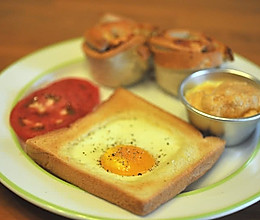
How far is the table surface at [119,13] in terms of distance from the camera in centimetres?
383

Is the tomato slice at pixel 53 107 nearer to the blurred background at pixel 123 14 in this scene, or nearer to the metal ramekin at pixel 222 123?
the metal ramekin at pixel 222 123

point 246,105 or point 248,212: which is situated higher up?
point 246,105

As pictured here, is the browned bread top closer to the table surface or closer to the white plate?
the white plate

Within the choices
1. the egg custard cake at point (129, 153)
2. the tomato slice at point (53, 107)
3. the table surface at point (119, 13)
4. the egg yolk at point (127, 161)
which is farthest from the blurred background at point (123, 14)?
the egg yolk at point (127, 161)

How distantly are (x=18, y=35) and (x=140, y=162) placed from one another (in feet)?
6.91

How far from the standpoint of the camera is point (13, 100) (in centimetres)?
294

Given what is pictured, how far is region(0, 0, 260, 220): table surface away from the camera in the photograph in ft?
12.6

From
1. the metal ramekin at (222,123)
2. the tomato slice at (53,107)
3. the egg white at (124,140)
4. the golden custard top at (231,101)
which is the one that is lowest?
the tomato slice at (53,107)

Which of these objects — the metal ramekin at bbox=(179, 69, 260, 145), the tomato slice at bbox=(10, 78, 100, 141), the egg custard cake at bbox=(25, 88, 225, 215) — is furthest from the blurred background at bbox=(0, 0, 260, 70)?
the egg custard cake at bbox=(25, 88, 225, 215)

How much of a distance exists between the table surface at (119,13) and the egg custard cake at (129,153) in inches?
47.8

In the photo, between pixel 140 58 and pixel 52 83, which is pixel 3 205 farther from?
pixel 140 58

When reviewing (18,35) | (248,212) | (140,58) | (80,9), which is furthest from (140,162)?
(80,9)

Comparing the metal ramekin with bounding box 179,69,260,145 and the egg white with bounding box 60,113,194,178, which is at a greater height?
the metal ramekin with bounding box 179,69,260,145

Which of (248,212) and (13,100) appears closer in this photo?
(248,212)
